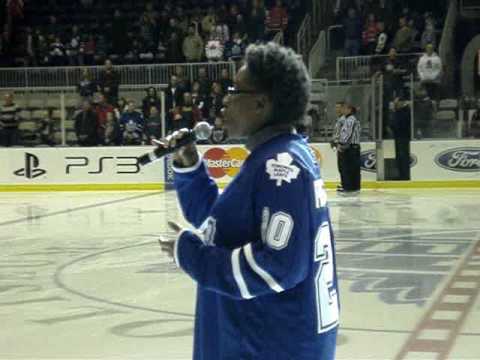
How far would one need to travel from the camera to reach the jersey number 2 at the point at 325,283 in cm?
245

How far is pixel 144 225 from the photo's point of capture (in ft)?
41.4

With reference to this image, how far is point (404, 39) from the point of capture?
21859mm

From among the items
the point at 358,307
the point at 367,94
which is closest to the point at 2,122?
the point at 367,94

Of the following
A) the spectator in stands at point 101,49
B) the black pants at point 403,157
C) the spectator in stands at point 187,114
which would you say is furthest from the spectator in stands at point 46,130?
the black pants at point 403,157

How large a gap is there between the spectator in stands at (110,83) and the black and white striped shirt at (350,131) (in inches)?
231

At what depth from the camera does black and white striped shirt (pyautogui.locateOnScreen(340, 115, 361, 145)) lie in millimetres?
17250

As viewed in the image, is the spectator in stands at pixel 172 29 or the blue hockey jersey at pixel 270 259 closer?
the blue hockey jersey at pixel 270 259

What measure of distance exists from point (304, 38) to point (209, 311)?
21.7 metres

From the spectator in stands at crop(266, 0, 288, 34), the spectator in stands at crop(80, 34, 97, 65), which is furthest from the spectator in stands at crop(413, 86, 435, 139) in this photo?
the spectator in stands at crop(80, 34, 97, 65)

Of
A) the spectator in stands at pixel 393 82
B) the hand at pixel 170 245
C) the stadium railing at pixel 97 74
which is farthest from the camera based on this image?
the stadium railing at pixel 97 74

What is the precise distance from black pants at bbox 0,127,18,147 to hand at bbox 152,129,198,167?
17.8 metres

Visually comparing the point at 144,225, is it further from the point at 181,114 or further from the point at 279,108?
the point at 279,108

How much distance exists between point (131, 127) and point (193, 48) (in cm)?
445

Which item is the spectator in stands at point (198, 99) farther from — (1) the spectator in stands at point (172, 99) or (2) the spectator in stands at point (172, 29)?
(2) the spectator in stands at point (172, 29)
